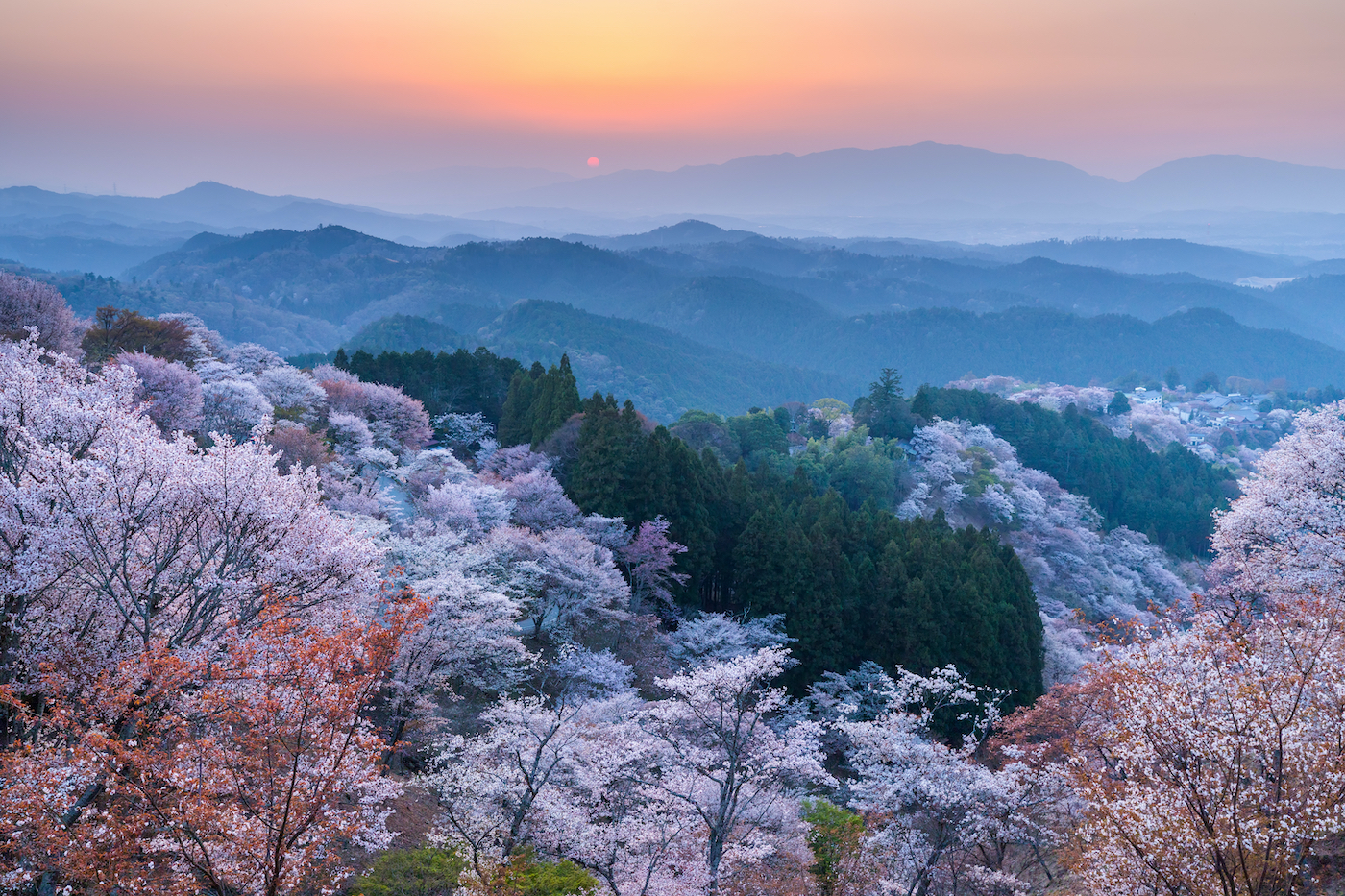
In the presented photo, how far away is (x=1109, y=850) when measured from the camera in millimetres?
8859

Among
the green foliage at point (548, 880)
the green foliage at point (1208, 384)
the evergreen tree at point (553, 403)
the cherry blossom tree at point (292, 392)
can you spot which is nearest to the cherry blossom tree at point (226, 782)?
the green foliage at point (548, 880)

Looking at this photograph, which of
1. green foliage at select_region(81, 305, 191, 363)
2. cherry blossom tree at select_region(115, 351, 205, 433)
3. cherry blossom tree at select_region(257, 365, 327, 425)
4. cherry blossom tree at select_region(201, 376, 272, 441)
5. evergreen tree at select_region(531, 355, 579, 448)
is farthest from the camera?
evergreen tree at select_region(531, 355, 579, 448)

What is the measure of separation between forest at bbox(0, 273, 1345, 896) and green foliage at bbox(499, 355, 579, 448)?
55.9 inches

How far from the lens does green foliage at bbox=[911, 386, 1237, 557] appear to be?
66.1 meters

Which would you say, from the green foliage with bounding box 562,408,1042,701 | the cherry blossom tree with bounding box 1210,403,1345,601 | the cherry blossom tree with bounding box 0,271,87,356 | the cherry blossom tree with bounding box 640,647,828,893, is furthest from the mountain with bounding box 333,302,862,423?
the cherry blossom tree with bounding box 640,647,828,893

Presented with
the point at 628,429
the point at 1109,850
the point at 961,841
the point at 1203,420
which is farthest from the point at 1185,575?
the point at 1203,420

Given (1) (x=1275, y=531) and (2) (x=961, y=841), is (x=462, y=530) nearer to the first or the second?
(2) (x=961, y=841)

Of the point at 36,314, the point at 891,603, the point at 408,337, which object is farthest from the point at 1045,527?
the point at 408,337

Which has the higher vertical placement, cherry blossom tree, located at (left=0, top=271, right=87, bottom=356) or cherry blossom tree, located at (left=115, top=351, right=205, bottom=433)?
cherry blossom tree, located at (left=0, top=271, right=87, bottom=356)

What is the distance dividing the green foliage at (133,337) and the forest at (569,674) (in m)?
0.18

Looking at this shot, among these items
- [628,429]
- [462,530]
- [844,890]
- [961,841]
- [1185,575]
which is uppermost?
[628,429]

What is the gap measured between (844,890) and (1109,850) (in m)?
7.36

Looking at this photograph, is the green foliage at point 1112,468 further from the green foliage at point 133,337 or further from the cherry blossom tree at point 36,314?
the cherry blossom tree at point 36,314

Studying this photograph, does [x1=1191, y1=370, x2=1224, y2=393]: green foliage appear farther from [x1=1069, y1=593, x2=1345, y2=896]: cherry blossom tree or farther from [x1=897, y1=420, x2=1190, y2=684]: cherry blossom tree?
[x1=1069, y1=593, x2=1345, y2=896]: cherry blossom tree
